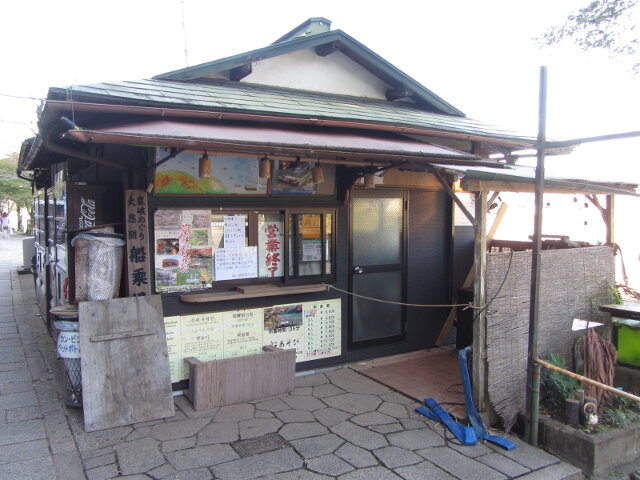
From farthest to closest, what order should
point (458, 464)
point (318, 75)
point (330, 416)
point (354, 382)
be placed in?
point (318, 75) → point (354, 382) → point (330, 416) → point (458, 464)

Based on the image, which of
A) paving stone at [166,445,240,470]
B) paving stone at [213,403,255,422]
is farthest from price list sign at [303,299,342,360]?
paving stone at [166,445,240,470]

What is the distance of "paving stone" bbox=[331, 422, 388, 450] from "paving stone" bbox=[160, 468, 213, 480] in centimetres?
146

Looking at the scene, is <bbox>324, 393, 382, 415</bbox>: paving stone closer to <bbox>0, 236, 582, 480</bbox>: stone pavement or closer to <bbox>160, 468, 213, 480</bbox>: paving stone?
<bbox>0, 236, 582, 480</bbox>: stone pavement

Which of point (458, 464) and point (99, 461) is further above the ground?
point (99, 461)

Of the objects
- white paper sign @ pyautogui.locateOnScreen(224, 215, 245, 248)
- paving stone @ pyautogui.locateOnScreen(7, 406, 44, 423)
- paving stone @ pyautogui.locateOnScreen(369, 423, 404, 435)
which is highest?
white paper sign @ pyautogui.locateOnScreen(224, 215, 245, 248)

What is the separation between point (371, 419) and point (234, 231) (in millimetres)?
2859

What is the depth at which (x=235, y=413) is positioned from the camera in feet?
17.2

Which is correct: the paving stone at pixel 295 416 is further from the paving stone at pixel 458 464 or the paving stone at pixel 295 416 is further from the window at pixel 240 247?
the window at pixel 240 247

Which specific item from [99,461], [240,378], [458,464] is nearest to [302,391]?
[240,378]

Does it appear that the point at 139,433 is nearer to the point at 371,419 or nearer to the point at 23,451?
the point at 23,451

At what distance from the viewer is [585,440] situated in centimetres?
451

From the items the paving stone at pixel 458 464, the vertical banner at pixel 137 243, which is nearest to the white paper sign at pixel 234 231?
the vertical banner at pixel 137 243

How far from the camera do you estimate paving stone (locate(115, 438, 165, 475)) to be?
4.07 metres

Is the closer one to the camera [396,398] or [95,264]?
[95,264]
